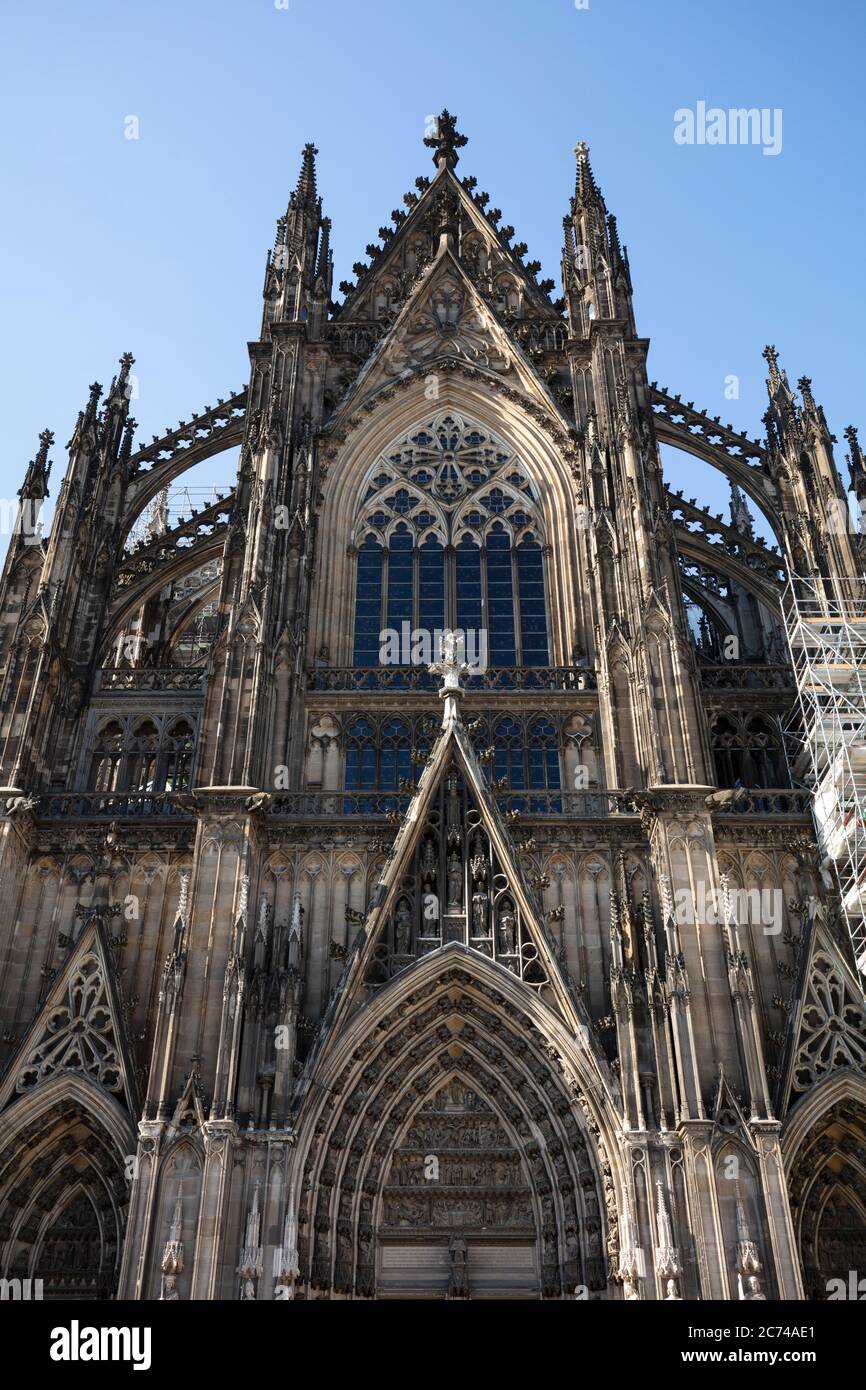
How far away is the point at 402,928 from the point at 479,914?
4.14 feet

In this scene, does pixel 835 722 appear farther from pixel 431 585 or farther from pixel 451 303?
pixel 451 303

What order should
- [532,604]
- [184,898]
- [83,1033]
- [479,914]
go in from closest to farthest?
1. [83,1033]
2. [184,898]
3. [479,914]
4. [532,604]

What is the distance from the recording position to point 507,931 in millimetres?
20688

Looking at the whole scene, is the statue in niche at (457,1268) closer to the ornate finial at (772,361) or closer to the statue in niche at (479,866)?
the statue in niche at (479,866)

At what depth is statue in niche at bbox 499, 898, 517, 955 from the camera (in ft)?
67.4

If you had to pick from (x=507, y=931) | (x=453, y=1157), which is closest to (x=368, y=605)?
(x=507, y=931)

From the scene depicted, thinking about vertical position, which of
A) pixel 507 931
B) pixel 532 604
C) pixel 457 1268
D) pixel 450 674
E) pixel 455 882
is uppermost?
pixel 532 604

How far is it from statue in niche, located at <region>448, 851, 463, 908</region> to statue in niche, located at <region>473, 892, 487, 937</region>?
269 mm

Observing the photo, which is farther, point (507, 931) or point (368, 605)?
point (368, 605)

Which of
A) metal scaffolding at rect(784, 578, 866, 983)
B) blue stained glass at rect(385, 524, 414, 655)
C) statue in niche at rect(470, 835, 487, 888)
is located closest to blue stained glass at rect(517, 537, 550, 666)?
blue stained glass at rect(385, 524, 414, 655)

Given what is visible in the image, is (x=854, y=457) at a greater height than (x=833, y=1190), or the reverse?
(x=854, y=457)

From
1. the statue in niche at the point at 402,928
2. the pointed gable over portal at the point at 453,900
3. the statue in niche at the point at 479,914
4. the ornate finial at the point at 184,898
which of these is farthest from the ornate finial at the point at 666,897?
the ornate finial at the point at 184,898

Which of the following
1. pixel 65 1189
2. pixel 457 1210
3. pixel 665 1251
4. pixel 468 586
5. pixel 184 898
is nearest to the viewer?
pixel 665 1251
